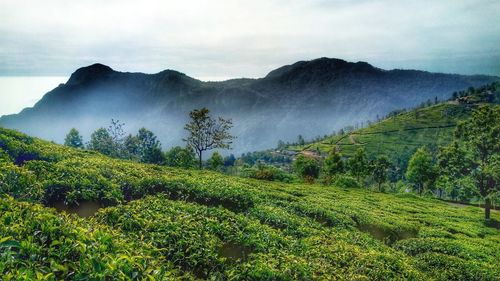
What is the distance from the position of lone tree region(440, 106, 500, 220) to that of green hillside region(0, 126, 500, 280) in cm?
2522

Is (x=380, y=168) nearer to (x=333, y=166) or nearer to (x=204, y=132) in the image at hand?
(x=333, y=166)

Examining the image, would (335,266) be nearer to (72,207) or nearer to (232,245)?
(232,245)

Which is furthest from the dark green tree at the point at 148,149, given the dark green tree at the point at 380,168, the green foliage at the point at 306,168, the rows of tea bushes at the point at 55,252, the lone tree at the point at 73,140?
the rows of tea bushes at the point at 55,252

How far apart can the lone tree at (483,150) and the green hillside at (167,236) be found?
82.7 feet

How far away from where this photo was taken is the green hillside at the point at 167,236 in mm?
6113

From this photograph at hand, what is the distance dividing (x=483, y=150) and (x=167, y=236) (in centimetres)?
5246

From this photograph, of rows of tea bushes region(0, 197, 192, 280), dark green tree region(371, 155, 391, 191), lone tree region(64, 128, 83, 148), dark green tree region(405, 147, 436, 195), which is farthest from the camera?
lone tree region(64, 128, 83, 148)

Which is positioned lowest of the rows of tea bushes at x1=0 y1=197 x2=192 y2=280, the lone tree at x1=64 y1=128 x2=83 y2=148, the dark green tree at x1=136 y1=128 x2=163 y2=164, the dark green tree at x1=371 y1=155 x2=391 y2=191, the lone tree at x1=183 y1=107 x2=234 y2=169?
the dark green tree at x1=371 y1=155 x2=391 y2=191

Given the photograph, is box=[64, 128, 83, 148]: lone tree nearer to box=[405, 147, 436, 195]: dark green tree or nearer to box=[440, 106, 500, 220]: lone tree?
box=[405, 147, 436, 195]: dark green tree

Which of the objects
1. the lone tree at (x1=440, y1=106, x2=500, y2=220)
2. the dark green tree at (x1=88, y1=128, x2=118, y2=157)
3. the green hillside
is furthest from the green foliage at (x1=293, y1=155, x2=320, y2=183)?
the green hillside

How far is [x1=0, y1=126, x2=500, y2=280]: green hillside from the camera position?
6113 millimetres

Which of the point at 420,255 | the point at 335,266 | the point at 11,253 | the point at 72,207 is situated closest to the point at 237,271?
the point at 335,266

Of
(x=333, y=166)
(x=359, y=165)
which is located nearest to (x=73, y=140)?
(x=333, y=166)

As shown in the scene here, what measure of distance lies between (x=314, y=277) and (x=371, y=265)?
450cm
